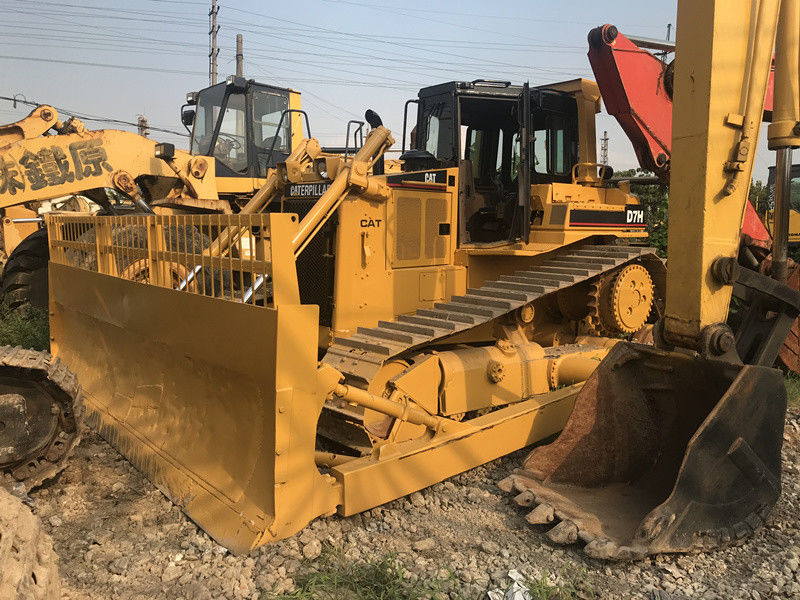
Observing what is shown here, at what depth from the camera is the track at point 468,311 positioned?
14.0ft

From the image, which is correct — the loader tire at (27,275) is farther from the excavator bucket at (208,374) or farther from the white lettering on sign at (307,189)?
the white lettering on sign at (307,189)

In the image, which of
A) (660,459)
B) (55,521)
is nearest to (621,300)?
(660,459)

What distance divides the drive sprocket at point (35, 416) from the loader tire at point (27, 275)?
4.72 meters

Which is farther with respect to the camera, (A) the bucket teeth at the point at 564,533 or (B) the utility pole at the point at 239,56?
(B) the utility pole at the point at 239,56

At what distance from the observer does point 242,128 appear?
31.6ft

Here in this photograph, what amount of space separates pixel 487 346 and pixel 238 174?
5.70 meters

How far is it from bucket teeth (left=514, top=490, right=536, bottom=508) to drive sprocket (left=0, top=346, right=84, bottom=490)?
268cm

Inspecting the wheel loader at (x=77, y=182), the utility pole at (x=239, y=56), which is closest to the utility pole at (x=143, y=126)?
the utility pole at (x=239, y=56)

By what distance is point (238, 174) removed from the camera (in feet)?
31.5

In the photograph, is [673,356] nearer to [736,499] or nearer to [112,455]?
[736,499]

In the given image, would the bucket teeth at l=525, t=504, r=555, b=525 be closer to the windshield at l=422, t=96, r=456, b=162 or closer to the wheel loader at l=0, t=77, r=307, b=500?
the wheel loader at l=0, t=77, r=307, b=500

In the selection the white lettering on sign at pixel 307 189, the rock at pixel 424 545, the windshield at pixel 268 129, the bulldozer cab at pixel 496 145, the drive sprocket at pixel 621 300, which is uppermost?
the windshield at pixel 268 129

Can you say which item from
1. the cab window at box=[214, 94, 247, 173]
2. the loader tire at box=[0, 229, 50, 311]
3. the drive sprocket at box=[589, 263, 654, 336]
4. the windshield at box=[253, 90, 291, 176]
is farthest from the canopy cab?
the loader tire at box=[0, 229, 50, 311]

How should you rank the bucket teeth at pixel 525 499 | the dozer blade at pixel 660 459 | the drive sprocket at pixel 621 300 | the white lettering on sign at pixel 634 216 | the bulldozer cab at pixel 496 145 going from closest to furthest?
the dozer blade at pixel 660 459 → the bucket teeth at pixel 525 499 → the bulldozer cab at pixel 496 145 → the drive sprocket at pixel 621 300 → the white lettering on sign at pixel 634 216
